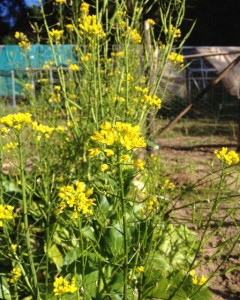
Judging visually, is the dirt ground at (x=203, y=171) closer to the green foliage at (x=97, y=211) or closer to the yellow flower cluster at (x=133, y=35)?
the green foliage at (x=97, y=211)

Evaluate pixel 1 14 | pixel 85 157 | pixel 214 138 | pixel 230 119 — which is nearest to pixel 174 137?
pixel 214 138

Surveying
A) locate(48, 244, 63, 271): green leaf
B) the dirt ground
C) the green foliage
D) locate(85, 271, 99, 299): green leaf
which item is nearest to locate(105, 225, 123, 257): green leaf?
the green foliage

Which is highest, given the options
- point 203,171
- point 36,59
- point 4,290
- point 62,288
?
point 62,288

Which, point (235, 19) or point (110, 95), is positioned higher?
point (110, 95)

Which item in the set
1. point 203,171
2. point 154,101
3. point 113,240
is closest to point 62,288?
point 113,240

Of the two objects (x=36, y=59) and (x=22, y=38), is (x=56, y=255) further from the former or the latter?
(x=36, y=59)

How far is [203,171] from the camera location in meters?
4.32

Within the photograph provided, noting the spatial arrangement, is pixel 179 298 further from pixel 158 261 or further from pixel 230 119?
pixel 230 119

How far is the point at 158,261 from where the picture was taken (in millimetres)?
2275

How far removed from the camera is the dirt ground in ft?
7.88

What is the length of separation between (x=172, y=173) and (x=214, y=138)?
8.62 ft

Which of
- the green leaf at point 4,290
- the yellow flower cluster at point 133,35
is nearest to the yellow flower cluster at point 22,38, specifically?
the yellow flower cluster at point 133,35

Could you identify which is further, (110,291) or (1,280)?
(1,280)

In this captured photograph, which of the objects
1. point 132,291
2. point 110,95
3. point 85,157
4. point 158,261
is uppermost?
point 110,95
